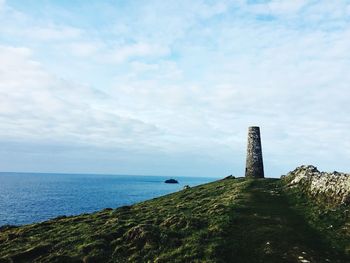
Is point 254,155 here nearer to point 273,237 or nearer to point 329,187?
point 329,187

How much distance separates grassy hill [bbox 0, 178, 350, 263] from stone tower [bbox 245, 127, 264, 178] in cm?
2435

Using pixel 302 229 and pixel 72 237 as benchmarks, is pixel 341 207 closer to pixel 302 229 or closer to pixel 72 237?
pixel 302 229

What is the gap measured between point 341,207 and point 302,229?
510cm

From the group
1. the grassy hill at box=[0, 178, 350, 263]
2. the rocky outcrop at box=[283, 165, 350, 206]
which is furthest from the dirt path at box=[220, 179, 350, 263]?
the rocky outcrop at box=[283, 165, 350, 206]

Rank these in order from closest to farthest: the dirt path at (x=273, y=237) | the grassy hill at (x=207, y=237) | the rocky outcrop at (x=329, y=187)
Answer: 1. the dirt path at (x=273, y=237)
2. the grassy hill at (x=207, y=237)
3. the rocky outcrop at (x=329, y=187)

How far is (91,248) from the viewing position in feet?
83.5

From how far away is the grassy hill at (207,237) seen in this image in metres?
21.9

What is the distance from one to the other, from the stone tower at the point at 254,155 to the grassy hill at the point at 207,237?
24345 millimetres

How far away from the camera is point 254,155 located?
2366 inches

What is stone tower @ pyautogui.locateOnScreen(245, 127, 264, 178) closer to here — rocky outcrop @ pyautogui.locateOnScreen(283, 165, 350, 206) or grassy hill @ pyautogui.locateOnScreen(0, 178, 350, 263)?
rocky outcrop @ pyautogui.locateOnScreen(283, 165, 350, 206)

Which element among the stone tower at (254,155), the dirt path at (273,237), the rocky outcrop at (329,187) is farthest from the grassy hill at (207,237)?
the stone tower at (254,155)

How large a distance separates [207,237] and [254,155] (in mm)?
37126

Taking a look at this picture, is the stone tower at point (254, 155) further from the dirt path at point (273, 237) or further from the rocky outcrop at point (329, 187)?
the dirt path at point (273, 237)

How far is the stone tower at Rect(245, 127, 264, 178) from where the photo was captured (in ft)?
197
